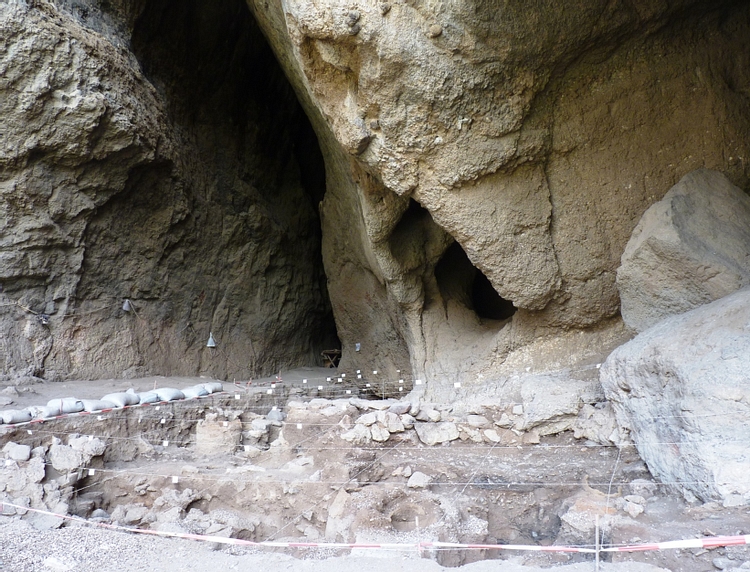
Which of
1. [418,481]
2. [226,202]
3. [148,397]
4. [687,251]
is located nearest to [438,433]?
[418,481]

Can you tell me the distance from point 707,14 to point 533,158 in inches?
77.7

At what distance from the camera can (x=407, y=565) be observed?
10.7 feet

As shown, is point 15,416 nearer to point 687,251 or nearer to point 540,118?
point 540,118

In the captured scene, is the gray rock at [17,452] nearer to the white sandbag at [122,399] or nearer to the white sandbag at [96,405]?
the white sandbag at [96,405]

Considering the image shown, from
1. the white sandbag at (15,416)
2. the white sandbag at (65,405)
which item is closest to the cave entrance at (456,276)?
the white sandbag at (65,405)

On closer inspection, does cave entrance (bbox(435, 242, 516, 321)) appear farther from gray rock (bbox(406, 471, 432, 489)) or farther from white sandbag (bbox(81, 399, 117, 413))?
white sandbag (bbox(81, 399, 117, 413))

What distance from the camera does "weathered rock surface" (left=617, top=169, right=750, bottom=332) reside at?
14.8 ft

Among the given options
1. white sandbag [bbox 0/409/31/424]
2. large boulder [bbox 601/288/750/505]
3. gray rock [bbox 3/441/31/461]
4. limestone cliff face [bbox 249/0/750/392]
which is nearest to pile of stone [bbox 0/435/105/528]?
gray rock [bbox 3/441/31/461]

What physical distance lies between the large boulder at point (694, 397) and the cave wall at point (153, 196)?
6.19 meters

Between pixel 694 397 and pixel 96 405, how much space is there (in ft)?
16.8

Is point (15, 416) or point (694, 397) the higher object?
point (694, 397)

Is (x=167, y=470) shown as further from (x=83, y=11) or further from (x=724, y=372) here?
(x=83, y=11)

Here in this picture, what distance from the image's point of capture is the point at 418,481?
15.4 ft

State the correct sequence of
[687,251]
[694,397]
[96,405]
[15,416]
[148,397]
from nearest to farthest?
[694,397]
[687,251]
[15,416]
[96,405]
[148,397]
